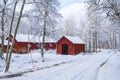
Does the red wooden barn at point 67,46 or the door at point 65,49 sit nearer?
the red wooden barn at point 67,46

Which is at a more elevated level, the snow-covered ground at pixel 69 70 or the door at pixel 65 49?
the door at pixel 65 49

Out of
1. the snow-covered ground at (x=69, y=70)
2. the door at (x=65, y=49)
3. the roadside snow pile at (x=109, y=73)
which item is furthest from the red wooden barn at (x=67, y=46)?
the roadside snow pile at (x=109, y=73)

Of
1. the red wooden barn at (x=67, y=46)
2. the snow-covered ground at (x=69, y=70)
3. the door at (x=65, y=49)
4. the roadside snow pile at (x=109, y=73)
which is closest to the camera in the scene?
the roadside snow pile at (x=109, y=73)

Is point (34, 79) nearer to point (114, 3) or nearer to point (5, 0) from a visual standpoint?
point (114, 3)

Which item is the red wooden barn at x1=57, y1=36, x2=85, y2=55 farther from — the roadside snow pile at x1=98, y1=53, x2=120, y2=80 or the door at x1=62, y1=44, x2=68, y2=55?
the roadside snow pile at x1=98, y1=53, x2=120, y2=80

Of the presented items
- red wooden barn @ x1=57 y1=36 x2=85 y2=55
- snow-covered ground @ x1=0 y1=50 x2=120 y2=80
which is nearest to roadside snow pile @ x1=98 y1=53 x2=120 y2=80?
snow-covered ground @ x1=0 y1=50 x2=120 y2=80

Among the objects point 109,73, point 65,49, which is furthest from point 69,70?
point 65,49

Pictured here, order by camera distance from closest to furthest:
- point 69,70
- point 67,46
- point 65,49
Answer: point 69,70, point 67,46, point 65,49

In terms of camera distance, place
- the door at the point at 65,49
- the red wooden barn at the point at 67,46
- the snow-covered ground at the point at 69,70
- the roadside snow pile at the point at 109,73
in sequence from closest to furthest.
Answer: the roadside snow pile at the point at 109,73 < the snow-covered ground at the point at 69,70 < the red wooden barn at the point at 67,46 < the door at the point at 65,49

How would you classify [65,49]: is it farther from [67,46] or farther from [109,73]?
[109,73]

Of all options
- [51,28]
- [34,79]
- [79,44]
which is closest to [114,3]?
[34,79]

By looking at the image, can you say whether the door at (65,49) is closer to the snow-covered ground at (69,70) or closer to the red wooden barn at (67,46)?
the red wooden barn at (67,46)

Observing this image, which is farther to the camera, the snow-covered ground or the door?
the door

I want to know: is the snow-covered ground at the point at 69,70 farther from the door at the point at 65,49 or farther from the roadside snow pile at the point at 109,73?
the door at the point at 65,49
